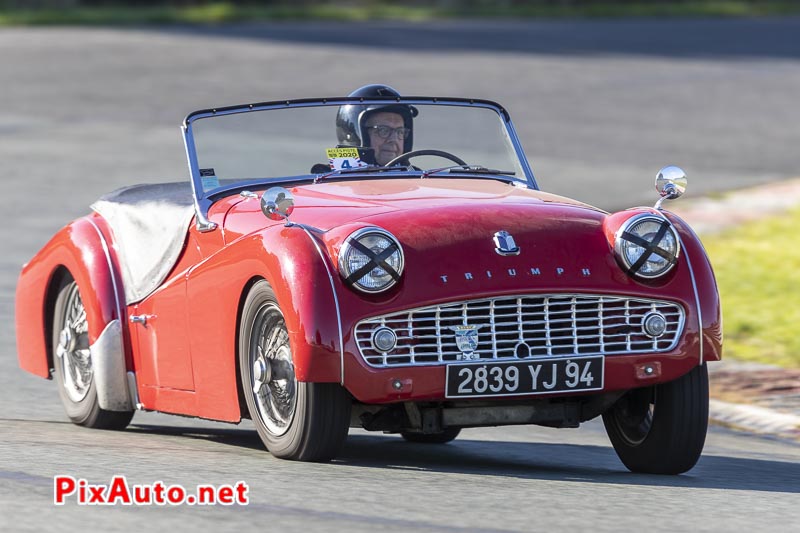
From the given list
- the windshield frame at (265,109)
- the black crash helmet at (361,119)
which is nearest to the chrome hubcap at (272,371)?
the windshield frame at (265,109)

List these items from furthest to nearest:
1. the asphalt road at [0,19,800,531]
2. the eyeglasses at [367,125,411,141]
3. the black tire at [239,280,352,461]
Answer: the eyeglasses at [367,125,411,141], the black tire at [239,280,352,461], the asphalt road at [0,19,800,531]

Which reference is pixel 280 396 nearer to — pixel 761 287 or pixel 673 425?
pixel 673 425

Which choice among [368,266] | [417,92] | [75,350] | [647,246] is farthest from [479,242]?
[417,92]

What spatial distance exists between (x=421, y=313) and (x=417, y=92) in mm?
19996

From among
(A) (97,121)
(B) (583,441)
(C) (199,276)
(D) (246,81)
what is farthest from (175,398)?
(D) (246,81)

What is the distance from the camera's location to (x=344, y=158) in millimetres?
7652

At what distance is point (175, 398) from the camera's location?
7160 mm

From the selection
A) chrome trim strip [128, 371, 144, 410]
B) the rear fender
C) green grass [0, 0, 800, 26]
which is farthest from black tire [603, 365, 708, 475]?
green grass [0, 0, 800, 26]

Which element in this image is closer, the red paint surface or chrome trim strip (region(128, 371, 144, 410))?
the red paint surface

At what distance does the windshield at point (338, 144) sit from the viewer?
301 inches

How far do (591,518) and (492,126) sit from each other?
3485 millimetres

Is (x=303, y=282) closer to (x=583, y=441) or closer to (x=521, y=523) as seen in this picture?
(x=521, y=523)

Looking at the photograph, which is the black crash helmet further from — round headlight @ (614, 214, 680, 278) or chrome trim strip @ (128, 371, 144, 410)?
round headlight @ (614, 214, 680, 278)

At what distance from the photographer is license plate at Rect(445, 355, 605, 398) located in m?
5.97
